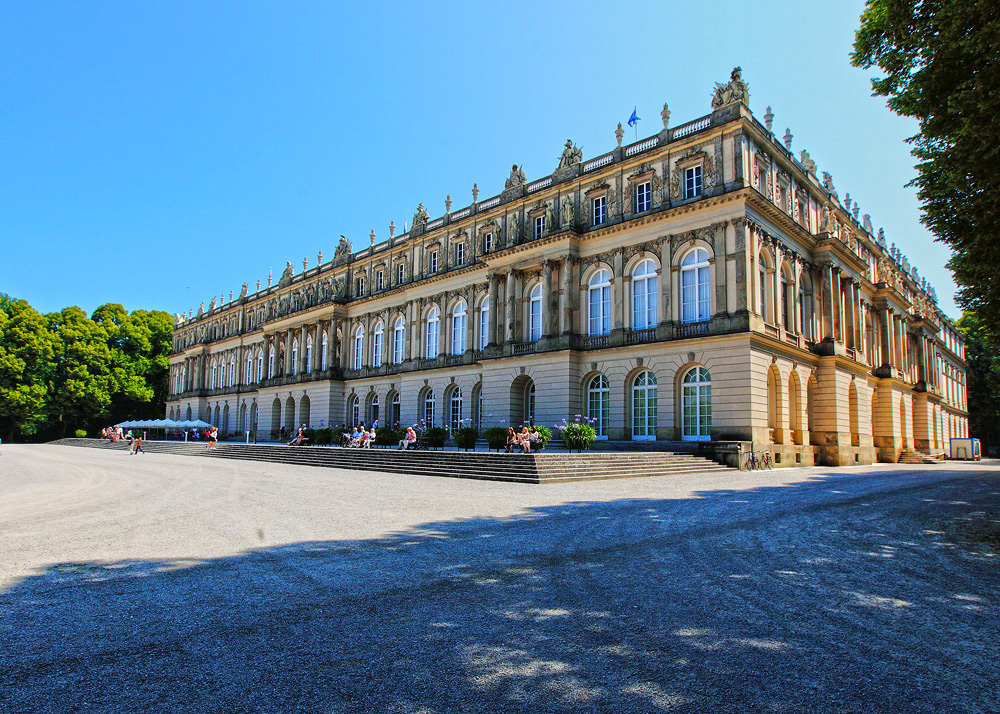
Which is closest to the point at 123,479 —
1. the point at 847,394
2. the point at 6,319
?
the point at 847,394

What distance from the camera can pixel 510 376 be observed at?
36.5 m

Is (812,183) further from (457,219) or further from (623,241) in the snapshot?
(457,219)

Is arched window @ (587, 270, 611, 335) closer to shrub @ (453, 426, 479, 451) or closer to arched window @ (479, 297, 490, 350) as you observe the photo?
arched window @ (479, 297, 490, 350)

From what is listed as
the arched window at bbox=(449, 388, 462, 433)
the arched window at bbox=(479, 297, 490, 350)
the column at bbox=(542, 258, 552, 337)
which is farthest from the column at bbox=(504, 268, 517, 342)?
the arched window at bbox=(449, 388, 462, 433)

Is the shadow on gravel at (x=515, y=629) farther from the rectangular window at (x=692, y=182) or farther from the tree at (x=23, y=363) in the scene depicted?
the tree at (x=23, y=363)

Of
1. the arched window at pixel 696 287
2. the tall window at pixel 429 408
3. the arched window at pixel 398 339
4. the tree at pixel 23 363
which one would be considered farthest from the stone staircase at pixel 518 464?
the tree at pixel 23 363

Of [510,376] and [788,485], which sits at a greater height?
[510,376]

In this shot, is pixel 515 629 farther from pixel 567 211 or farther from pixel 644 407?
pixel 567 211

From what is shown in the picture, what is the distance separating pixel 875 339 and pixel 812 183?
15.8 m

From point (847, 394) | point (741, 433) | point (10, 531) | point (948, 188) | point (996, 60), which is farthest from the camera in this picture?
point (847, 394)

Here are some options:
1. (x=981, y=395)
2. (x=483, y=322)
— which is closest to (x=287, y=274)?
(x=483, y=322)

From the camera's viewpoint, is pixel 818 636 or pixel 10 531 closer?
pixel 818 636

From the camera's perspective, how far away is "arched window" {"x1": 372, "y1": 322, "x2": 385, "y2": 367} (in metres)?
50.9

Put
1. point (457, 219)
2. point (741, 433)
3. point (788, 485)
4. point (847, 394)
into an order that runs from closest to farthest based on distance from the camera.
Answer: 1. point (788, 485)
2. point (741, 433)
3. point (847, 394)
4. point (457, 219)
